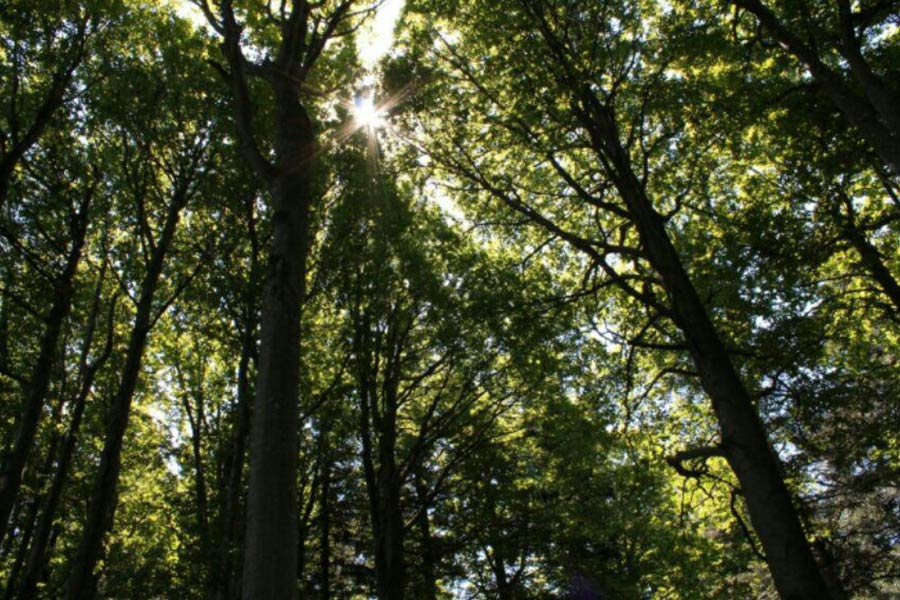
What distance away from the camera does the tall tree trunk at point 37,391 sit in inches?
341

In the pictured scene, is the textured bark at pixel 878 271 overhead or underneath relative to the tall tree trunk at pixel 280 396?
overhead

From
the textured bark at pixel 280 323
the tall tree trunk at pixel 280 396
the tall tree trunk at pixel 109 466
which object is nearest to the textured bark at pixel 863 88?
the textured bark at pixel 280 323

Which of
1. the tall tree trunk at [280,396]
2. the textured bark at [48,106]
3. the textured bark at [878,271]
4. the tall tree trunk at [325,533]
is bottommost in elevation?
the tall tree trunk at [280,396]

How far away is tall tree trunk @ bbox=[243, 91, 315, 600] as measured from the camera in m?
3.42

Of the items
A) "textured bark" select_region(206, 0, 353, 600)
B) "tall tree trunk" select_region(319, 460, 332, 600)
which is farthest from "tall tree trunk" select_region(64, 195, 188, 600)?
"tall tree trunk" select_region(319, 460, 332, 600)

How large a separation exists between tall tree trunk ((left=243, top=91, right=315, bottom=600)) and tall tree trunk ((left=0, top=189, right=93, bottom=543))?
714 cm

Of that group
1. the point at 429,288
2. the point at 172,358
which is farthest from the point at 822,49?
the point at 172,358

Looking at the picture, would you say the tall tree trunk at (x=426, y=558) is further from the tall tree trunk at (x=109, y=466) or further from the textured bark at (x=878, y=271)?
the textured bark at (x=878, y=271)

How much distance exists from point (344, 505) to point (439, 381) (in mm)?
4602

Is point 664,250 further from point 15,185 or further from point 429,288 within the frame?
point 15,185

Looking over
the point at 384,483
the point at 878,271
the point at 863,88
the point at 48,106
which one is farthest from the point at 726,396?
the point at 48,106

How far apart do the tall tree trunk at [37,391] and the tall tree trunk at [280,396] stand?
7.14 meters

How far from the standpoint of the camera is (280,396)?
398 cm

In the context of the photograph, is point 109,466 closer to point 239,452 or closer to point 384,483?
point 239,452
